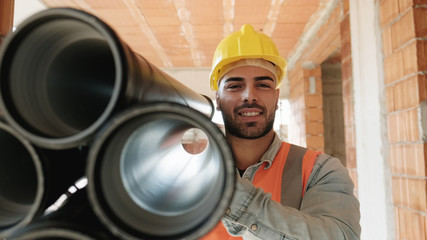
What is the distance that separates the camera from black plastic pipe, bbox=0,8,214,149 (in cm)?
44

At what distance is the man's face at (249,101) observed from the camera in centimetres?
143

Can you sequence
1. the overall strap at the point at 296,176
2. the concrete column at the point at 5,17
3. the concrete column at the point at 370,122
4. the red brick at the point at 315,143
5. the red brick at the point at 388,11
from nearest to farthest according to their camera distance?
the concrete column at the point at 5,17 < the overall strap at the point at 296,176 < the red brick at the point at 388,11 < the concrete column at the point at 370,122 < the red brick at the point at 315,143

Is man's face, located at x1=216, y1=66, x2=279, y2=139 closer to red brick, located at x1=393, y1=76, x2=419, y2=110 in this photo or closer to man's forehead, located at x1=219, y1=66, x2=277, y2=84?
man's forehead, located at x1=219, y1=66, x2=277, y2=84

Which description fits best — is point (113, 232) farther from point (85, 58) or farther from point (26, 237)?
point (85, 58)

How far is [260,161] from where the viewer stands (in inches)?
55.5

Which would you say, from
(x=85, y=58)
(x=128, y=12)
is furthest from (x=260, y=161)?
(x=128, y=12)

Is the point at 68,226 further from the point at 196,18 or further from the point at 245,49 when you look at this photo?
the point at 196,18

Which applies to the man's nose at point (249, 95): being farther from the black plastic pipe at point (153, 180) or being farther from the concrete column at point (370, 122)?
the concrete column at point (370, 122)

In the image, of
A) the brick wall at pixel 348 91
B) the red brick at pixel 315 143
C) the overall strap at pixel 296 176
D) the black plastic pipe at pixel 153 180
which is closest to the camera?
the black plastic pipe at pixel 153 180

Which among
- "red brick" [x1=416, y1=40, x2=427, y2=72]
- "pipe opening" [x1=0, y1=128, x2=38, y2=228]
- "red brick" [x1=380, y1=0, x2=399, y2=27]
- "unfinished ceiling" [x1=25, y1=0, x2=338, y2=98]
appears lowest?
"pipe opening" [x1=0, y1=128, x2=38, y2=228]

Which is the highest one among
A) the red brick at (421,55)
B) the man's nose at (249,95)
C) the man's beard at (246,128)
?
the red brick at (421,55)

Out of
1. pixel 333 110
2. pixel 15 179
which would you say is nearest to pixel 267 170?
pixel 15 179

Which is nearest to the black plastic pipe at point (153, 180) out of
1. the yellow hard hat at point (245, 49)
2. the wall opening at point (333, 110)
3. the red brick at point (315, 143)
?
the yellow hard hat at point (245, 49)

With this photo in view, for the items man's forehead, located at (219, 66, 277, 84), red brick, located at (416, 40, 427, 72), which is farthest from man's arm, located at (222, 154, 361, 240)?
red brick, located at (416, 40, 427, 72)
